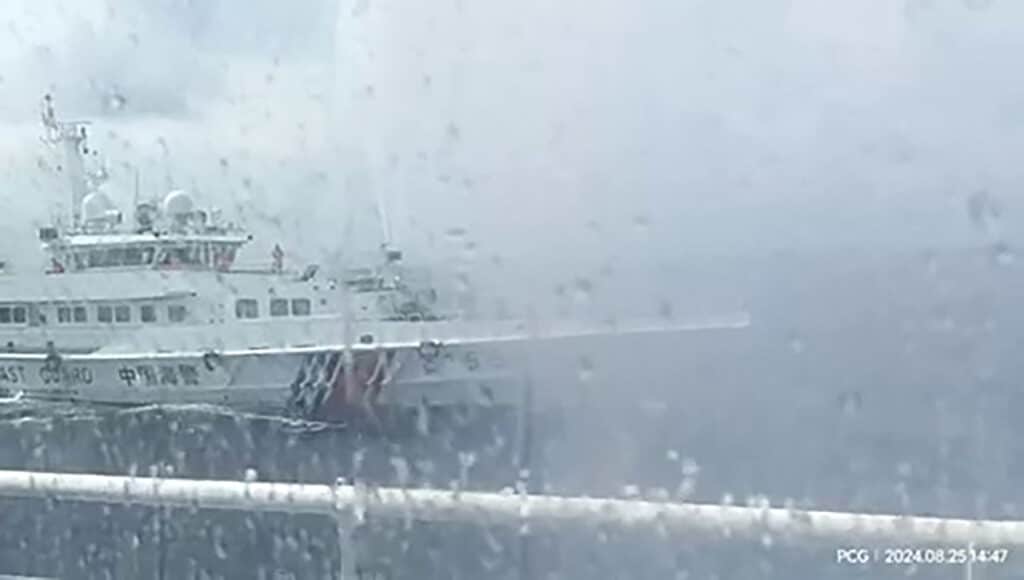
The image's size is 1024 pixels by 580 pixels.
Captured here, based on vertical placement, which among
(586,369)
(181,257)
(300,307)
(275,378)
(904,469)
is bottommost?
(904,469)

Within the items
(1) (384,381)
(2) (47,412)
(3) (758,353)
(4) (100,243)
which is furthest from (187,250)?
(3) (758,353)

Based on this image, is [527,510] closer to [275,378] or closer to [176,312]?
[275,378]

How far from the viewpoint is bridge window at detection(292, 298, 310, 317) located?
2073cm

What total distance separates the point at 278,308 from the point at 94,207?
11.7ft

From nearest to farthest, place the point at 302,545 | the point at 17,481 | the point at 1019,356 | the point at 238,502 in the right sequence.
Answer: the point at 238,502
the point at 17,481
the point at 302,545
the point at 1019,356

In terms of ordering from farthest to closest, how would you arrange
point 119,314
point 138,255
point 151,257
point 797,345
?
point 138,255
point 151,257
point 119,314
point 797,345

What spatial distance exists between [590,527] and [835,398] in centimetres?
1323

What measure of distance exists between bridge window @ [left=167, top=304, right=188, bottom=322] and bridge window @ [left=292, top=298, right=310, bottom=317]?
1712 millimetres

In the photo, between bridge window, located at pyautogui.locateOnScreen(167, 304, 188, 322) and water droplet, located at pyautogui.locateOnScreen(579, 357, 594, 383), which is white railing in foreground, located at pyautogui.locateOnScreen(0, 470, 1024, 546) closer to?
water droplet, located at pyautogui.locateOnScreen(579, 357, 594, 383)

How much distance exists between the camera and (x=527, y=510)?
2830 millimetres

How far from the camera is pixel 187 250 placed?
72.4 ft

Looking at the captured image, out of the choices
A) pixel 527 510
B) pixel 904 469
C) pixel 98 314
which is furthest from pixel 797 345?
pixel 98 314

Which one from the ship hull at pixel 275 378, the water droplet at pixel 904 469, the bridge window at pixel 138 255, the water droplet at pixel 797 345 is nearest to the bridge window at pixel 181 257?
the bridge window at pixel 138 255

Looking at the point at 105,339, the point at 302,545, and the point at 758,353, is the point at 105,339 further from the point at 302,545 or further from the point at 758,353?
the point at 302,545
